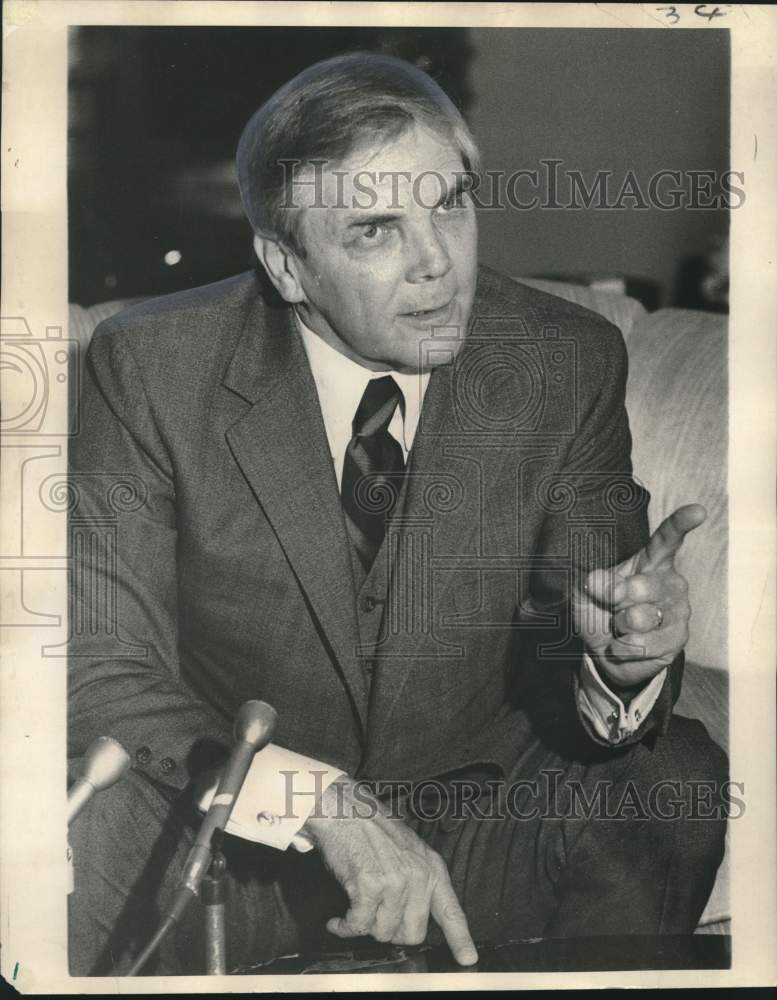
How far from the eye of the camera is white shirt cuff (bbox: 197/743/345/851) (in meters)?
2.13

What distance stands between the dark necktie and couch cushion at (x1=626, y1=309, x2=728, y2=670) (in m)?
0.41

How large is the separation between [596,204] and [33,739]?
52.2 inches

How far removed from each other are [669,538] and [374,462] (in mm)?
504

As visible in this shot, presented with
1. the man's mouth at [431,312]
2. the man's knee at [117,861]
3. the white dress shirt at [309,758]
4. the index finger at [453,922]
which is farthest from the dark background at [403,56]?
the index finger at [453,922]

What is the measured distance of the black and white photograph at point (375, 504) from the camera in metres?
2.13

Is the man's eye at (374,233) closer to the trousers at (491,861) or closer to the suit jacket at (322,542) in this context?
the suit jacket at (322,542)

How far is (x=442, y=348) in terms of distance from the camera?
7.11ft

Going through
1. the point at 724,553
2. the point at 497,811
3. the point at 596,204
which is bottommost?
the point at 497,811

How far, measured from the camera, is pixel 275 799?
7.00ft

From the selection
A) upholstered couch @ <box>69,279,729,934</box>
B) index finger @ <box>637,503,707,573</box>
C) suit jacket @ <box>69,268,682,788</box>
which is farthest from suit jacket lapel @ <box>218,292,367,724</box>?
index finger @ <box>637,503,707,573</box>

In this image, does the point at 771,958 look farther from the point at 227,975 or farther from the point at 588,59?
the point at 588,59

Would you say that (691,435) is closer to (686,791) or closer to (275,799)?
(686,791)

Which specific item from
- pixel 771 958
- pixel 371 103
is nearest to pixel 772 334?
pixel 371 103

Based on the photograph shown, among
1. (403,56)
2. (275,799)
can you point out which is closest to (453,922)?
(275,799)
